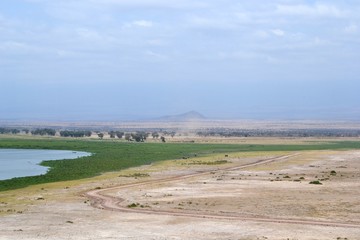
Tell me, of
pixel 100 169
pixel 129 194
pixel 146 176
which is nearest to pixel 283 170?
pixel 146 176

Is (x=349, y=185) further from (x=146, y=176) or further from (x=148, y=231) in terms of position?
(x=148, y=231)

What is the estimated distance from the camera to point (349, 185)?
2125 inches

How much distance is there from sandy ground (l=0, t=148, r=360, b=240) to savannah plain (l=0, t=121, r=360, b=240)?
0.17 ft

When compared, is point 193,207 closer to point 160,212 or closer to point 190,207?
point 190,207

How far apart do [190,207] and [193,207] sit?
0.19 meters

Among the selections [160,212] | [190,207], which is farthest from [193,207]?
[160,212]

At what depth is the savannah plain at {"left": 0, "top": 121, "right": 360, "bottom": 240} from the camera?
108 ft

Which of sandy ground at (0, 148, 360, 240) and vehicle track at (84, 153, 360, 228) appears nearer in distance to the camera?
sandy ground at (0, 148, 360, 240)

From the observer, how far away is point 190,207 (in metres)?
41.9

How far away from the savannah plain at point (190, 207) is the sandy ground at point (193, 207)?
52 millimetres

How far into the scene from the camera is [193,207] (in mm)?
41875

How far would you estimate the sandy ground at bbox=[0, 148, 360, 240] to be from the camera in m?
33.0

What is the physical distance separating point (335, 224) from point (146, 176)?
3230cm

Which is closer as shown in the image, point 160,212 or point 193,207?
point 160,212
